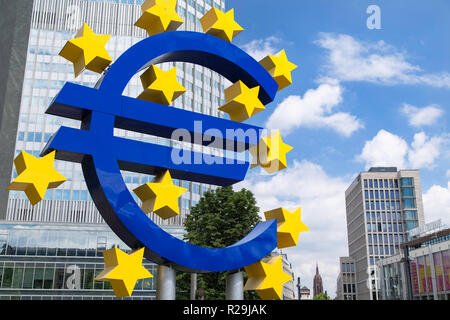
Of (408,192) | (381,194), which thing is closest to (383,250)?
(381,194)

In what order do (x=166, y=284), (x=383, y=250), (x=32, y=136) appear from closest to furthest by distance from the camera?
(x=166, y=284) < (x=32, y=136) < (x=383, y=250)

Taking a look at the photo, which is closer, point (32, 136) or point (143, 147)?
point (143, 147)

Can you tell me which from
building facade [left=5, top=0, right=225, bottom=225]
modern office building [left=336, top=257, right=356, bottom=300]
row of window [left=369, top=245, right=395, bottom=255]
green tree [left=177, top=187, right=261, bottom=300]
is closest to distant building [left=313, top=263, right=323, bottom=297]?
modern office building [left=336, top=257, right=356, bottom=300]

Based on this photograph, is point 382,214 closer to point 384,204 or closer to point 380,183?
point 384,204

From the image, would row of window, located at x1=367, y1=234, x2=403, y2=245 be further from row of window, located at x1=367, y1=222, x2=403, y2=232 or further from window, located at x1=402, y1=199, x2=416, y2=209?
window, located at x1=402, y1=199, x2=416, y2=209

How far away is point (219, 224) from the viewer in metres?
25.0

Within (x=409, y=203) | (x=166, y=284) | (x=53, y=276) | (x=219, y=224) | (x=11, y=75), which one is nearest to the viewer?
(x=166, y=284)

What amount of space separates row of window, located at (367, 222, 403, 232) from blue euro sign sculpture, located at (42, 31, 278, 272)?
9948 cm

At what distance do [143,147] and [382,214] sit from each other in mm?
102243

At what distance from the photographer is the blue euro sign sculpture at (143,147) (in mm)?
7836

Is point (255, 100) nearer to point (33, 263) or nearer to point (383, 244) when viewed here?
point (33, 263)

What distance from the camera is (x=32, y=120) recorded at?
52.6m
